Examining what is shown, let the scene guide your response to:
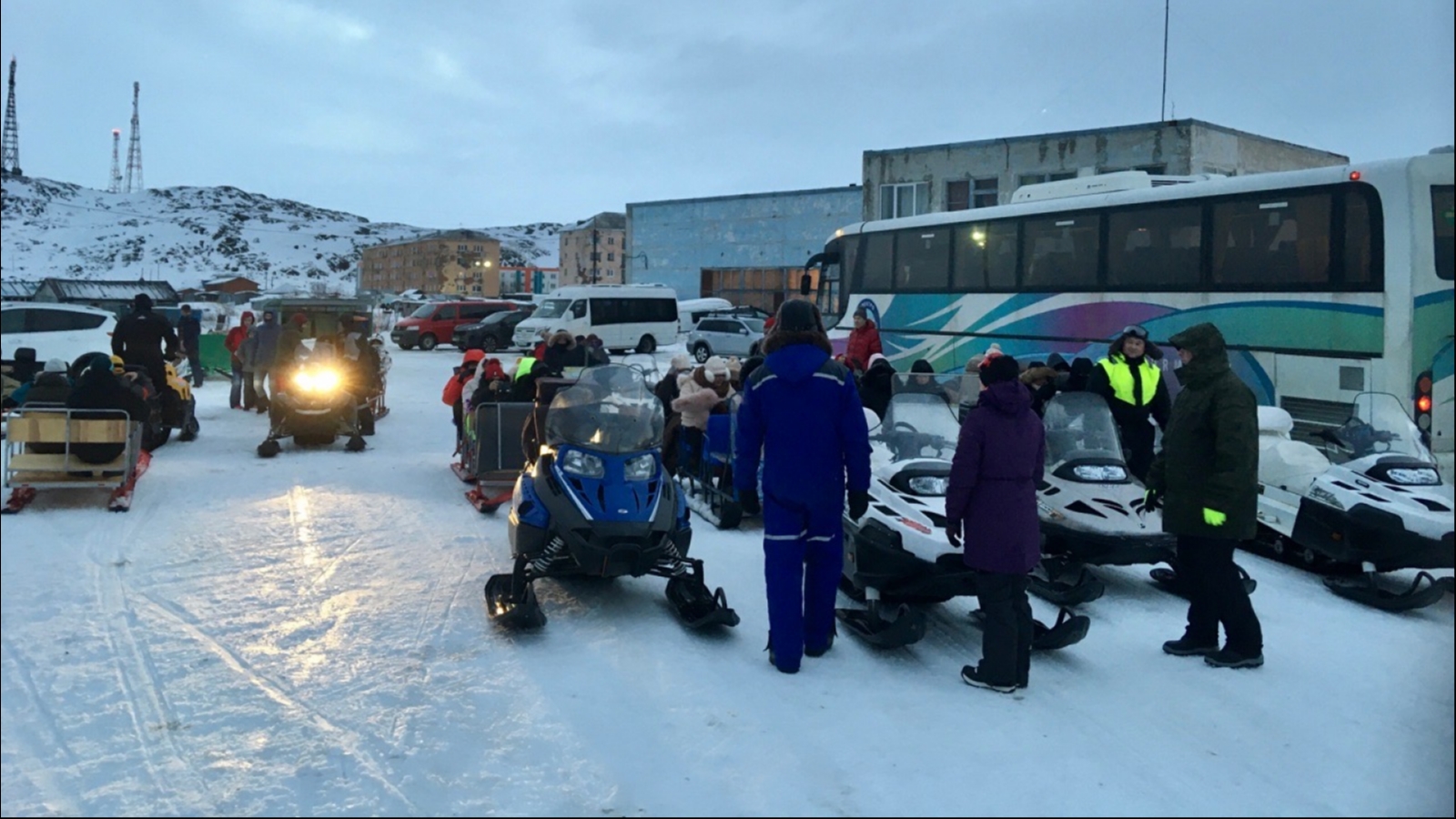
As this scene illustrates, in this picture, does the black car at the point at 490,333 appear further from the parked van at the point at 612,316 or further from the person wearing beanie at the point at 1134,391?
the person wearing beanie at the point at 1134,391

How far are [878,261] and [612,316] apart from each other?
16.3m

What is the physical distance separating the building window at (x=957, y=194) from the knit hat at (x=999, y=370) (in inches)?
1124

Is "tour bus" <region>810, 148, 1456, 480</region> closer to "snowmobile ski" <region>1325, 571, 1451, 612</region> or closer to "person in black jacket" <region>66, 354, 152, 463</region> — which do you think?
"snowmobile ski" <region>1325, 571, 1451, 612</region>

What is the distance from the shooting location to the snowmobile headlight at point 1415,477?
21.9 ft

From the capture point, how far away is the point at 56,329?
10086 millimetres

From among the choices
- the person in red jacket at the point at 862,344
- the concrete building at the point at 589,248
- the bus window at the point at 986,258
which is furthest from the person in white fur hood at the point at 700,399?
the concrete building at the point at 589,248

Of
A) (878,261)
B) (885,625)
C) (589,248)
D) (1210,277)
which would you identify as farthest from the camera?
(589,248)

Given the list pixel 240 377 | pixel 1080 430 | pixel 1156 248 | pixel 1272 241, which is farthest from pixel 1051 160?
pixel 1080 430

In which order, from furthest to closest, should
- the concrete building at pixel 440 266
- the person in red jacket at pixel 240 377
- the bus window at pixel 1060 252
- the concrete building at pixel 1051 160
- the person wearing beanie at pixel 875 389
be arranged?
the concrete building at pixel 440 266
the concrete building at pixel 1051 160
the person in red jacket at pixel 240 377
the bus window at pixel 1060 252
the person wearing beanie at pixel 875 389

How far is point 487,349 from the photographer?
106ft

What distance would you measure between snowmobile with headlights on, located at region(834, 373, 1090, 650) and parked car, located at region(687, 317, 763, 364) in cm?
2335

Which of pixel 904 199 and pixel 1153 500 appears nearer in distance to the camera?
pixel 1153 500

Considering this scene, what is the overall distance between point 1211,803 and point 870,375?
18.7 ft

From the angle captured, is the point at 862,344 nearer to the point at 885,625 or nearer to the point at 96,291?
the point at 885,625
